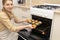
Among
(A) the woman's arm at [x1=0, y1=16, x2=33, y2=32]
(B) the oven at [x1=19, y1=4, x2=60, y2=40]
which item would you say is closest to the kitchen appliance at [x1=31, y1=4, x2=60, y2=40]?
(B) the oven at [x1=19, y1=4, x2=60, y2=40]

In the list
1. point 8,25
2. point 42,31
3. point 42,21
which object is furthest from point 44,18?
point 8,25

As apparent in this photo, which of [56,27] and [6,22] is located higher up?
[6,22]

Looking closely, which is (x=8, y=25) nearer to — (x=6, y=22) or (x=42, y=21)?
(x=6, y=22)

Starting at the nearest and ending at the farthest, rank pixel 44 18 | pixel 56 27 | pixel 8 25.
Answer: pixel 8 25, pixel 56 27, pixel 44 18

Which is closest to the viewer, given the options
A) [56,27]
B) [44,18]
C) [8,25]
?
[8,25]

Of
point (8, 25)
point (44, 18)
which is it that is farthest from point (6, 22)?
point (44, 18)

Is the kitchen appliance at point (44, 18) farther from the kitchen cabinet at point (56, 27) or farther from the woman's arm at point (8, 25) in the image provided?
the woman's arm at point (8, 25)

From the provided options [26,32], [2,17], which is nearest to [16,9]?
[26,32]

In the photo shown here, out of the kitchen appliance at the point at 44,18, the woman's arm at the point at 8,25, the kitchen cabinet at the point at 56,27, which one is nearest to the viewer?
the woman's arm at the point at 8,25

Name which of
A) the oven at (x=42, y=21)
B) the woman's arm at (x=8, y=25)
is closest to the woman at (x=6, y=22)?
the woman's arm at (x=8, y=25)

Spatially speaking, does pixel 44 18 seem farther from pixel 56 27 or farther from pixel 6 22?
pixel 6 22

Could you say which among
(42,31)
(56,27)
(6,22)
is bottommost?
(42,31)

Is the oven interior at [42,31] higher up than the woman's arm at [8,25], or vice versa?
the woman's arm at [8,25]

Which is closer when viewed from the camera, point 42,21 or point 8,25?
point 8,25
